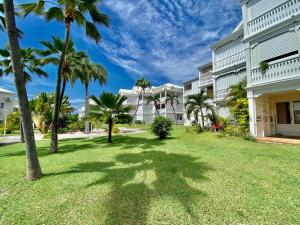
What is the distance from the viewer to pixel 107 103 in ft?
44.3

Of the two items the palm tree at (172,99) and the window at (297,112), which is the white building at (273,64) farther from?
the palm tree at (172,99)

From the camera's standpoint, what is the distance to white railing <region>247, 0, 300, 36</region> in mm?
10062

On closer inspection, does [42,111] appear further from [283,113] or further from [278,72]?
[283,113]

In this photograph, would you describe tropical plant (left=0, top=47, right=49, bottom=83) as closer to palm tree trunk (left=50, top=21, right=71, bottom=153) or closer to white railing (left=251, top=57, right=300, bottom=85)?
palm tree trunk (left=50, top=21, right=71, bottom=153)

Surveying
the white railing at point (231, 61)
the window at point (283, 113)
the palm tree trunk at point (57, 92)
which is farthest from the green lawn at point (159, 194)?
the white railing at point (231, 61)

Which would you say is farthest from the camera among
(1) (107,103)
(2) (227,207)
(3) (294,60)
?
(1) (107,103)

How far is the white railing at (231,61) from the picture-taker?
17.2 meters

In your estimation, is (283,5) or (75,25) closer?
(75,25)

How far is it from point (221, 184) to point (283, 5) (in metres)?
11.9

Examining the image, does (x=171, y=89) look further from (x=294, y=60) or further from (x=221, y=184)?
(x=221, y=184)

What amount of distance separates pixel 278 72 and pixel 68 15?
40.0ft

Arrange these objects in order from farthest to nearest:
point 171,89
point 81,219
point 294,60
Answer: point 171,89, point 294,60, point 81,219

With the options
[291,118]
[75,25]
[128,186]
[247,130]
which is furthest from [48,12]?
[291,118]

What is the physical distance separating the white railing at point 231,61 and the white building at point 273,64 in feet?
15.9
